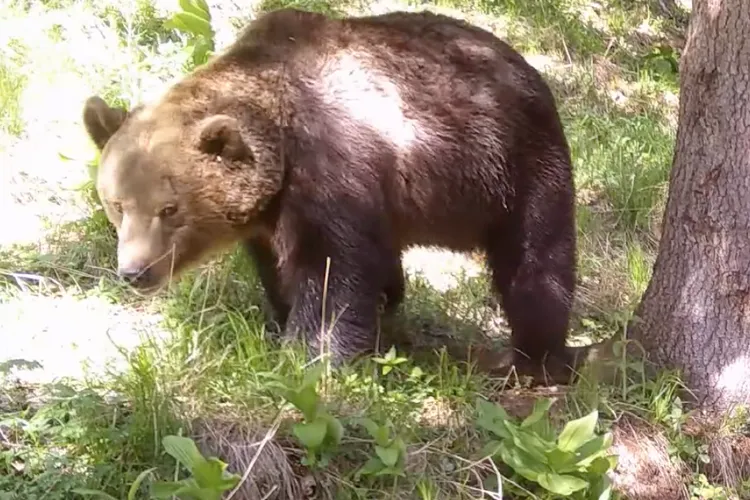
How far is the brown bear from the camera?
4277 millimetres

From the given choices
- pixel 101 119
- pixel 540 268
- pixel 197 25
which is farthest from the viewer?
pixel 197 25

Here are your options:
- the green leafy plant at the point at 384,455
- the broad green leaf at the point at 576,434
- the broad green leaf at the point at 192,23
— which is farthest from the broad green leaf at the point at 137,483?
the broad green leaf at the point at 192,23

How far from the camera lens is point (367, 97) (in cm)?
448

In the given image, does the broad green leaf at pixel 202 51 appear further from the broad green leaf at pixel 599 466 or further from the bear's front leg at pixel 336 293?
the broad green leaf at pixel 599 466

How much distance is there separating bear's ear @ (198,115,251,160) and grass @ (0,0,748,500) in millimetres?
735

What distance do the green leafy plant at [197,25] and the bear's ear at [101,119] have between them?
73.0 inches

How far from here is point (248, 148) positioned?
4.32 m

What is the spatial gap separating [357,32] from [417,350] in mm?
1585

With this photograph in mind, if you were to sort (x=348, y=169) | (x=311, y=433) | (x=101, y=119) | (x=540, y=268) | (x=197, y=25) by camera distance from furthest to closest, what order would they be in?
(x=197, y=25)
(x=540, y=268)
(x=101, y=119)
(x=348, y=169)
(x=311, y=433)

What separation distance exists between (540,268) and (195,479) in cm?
208

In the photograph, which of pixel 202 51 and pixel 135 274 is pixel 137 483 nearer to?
pixel 135 274

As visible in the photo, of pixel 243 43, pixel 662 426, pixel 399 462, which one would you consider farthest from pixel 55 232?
pixel 662 426

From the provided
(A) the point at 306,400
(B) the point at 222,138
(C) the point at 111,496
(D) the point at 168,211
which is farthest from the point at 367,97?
(C) the point at 111,496

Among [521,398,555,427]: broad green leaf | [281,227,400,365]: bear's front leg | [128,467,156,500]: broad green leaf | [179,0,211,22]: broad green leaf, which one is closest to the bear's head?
[281,227,400,365]: bear's front leg
